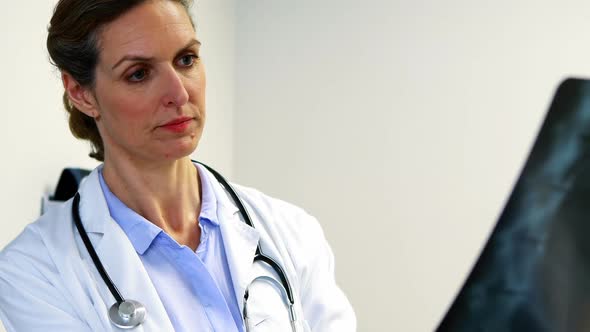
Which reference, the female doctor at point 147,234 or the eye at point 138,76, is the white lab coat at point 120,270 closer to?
the female doctor at point 147,234

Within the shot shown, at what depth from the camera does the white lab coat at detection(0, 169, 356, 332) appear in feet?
2.90

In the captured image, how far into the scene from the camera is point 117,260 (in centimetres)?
93

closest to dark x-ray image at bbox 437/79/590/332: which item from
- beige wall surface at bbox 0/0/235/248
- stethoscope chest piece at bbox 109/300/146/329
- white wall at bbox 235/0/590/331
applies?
stethoscope chest piece at bbox 109/300/146/329

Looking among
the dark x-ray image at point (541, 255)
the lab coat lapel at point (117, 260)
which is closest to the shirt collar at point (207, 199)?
the lab coat lapel at point (117, 260)

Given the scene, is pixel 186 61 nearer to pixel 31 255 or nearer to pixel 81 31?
pixel 81 31

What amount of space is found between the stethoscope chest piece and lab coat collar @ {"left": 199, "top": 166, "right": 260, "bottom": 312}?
13cm

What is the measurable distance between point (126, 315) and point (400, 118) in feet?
5.12

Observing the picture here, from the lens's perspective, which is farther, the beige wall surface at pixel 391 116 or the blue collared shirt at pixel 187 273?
the beige wall surface at pixel 391 116

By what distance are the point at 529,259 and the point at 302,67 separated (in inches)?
79.8

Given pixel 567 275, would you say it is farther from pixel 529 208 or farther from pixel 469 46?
pixel 469 46

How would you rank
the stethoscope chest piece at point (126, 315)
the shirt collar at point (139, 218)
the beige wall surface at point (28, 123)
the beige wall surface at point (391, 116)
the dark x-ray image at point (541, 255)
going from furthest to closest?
the beige wall surface at point (391, 116), the beige wall surface at point (28, 123), the shirt collar at point (139, 218), the stethoscope chest piece at point (126, 315), the dark x-ray image at point (541, 255)

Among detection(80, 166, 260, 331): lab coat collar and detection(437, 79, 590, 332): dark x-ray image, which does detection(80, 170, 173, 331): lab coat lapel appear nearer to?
detection(80, 166, 260, 331): lab coat collar

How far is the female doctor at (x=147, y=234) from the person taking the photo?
2.94ft

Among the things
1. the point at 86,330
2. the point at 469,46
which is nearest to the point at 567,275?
the point at 86,330
